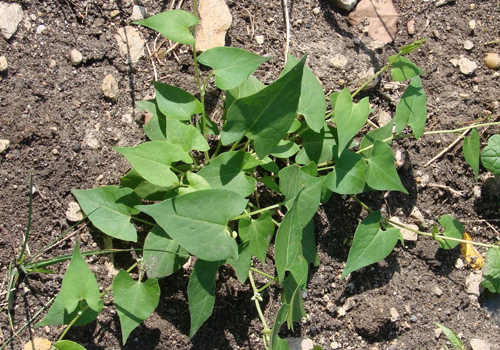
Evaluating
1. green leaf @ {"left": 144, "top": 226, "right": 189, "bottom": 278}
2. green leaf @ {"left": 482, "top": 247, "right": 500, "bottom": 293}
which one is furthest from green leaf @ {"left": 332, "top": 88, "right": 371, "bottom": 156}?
green leaf @ {"left": 482, "top": 247, "right": 500, "bottom": 293}

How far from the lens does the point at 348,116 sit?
162 centimetres

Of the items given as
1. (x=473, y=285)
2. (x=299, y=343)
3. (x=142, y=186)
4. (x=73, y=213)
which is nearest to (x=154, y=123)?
(x=142, y=186)

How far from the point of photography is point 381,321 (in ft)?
6.27

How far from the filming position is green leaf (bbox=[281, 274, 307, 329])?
1477mm

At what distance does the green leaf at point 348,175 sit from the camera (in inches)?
65.9

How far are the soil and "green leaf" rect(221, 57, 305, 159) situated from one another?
Answer: 0.44 m

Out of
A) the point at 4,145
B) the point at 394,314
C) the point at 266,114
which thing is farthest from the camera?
the point at 394,314

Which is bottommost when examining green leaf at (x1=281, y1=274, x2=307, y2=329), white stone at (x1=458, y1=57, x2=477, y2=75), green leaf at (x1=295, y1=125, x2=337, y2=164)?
green leaf at (x1=281, y1=274, x2=307, y2=329)

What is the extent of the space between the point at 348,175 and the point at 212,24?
0.90m

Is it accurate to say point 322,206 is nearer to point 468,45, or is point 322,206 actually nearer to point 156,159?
point 156,159

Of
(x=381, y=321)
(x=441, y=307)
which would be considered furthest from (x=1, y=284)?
(x=441, y=307)

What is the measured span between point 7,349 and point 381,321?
1.58m

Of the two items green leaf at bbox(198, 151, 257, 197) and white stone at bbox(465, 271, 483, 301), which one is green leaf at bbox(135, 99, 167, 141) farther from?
white stone at bbox(465, 271, 483, 301)

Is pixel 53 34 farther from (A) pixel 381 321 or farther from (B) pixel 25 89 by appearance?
(A) pixel 381 321
